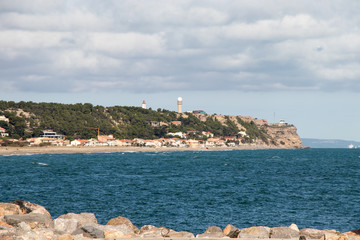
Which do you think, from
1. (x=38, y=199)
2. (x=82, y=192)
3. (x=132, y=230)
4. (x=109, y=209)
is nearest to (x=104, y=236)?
(x=132, y=230)

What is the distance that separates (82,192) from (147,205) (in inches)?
479

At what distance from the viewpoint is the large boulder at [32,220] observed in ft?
74.7

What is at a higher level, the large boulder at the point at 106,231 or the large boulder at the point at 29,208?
the large boulder at the point at 29,208

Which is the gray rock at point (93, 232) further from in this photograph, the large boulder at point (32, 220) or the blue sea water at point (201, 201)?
the blue sea water at point (201, 201)

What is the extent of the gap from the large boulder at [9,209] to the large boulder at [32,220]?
1.46 meters

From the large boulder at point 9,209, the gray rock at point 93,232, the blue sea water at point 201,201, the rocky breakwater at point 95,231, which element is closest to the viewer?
the rocky breakwater at point 95,231

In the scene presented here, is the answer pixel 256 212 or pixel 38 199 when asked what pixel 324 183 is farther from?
pixel 38 199

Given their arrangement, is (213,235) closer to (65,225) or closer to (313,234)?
(313,234)

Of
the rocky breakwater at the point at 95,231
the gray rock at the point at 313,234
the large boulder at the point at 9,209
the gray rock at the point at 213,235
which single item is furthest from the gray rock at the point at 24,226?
the gray rock at the point at 313,234

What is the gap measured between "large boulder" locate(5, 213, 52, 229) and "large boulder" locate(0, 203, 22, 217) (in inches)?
57.3

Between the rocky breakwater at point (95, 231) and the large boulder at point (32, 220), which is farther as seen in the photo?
the large boulder at point (32, 220)

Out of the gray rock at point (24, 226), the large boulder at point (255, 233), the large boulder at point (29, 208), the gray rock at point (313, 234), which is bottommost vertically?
the gray rock at point (313, 234)

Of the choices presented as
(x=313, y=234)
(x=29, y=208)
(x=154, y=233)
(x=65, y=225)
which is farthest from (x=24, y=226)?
(x=313, y=234)

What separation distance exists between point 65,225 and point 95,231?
2.94 metres
